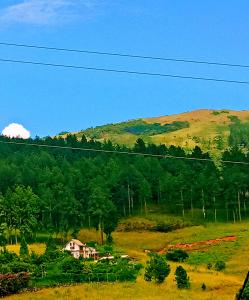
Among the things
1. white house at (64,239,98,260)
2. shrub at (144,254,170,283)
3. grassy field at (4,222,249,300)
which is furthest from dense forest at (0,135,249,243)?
shrub at (144,254,170,283)

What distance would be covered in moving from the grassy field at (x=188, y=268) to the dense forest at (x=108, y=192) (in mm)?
5876

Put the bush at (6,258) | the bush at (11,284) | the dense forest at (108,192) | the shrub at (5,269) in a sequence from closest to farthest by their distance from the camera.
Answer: the bush at (11,284) → the shrub at (5,269) → the bush at (6,258) → the dense forest at (108,192)

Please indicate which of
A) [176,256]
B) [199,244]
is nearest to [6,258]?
[176,256]

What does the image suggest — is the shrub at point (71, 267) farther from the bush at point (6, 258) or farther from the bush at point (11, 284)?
the bush at point (6, 258)

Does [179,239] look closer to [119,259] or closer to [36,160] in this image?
[119,259]

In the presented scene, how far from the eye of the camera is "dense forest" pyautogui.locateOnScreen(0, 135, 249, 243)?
112500 mm

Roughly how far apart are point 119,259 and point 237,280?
17203 millimetres

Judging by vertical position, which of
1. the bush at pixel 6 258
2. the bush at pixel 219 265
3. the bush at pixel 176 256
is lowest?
the bush at pixel 219 265

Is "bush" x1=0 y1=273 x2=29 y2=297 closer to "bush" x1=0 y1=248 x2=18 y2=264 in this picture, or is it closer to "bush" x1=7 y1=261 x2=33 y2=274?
"bush" x1=7 y1=261 x2=33 y2=274

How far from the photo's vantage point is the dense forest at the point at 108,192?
11250 cm

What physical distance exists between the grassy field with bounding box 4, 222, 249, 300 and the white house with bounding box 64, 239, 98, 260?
5.66 m

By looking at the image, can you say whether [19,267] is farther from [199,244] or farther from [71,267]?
[199,244]

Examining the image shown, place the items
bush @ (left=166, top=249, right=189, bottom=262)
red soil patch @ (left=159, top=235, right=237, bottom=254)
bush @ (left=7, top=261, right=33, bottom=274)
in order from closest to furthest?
bush @ (left=7, top=261, right=33, bottom=274)
bush @ (left=166, top=249, right=189, bottom=262)
red soil patch @ (left=159, top=235, right=237, bottom=254)

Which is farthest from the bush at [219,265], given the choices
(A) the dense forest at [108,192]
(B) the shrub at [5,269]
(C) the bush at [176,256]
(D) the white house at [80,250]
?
(A) the dense forest at [108,192]
